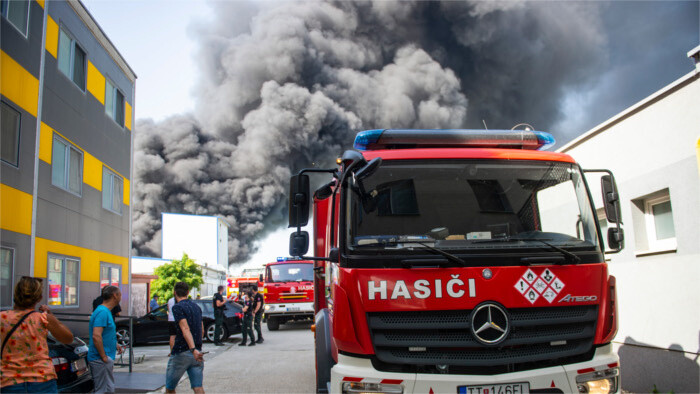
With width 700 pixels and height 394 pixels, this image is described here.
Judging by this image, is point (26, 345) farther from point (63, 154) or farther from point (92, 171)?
point (92, 171)

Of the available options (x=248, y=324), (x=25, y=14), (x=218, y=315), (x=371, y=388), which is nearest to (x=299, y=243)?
(x=371, y=388)

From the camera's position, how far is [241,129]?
5772 centimetres

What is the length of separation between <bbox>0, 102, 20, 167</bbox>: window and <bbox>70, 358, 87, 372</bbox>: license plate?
19.4ft

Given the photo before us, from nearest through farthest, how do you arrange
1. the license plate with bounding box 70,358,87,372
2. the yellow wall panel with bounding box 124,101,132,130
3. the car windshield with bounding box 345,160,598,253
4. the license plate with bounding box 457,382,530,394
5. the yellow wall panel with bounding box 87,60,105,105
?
the license plate with bounding box 457,382,530,394, the car windshield with bounding box 345,160,598,253, the license plate with bounding box 70,358,87,372, the yellow wall panel with bounding box 87,60,105,105, the yellow wall panel with bounding box 124,101,132,130

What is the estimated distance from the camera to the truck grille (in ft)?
11.7

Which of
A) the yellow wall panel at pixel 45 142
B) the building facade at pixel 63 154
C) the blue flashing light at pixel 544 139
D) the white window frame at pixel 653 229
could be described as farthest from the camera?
the yellow wall panel at pixel 45 142

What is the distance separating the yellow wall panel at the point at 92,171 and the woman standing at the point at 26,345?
1106 cm

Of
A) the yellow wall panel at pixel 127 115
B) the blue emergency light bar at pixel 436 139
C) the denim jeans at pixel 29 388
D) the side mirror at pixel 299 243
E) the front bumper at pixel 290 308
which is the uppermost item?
the yellow wall panel at pixel 127 115

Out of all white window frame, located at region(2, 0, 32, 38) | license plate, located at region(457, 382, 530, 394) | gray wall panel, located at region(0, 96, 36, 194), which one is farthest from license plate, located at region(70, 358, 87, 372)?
white window frame, located at region(2, 0, 32, 38)

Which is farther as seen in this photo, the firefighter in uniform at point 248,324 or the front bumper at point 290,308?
the front bumper at point 290,308

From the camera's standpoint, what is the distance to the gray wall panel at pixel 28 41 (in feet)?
32.4

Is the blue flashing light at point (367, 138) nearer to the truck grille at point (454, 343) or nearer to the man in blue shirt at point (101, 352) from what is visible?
the truck grille at point (454, 343)

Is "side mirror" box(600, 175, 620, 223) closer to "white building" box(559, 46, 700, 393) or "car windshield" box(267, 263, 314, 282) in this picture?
"white building" box(559, 46, 700, 393)

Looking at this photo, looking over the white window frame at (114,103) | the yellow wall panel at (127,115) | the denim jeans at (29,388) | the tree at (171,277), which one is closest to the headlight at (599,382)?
the denim jeans at (29,388)
